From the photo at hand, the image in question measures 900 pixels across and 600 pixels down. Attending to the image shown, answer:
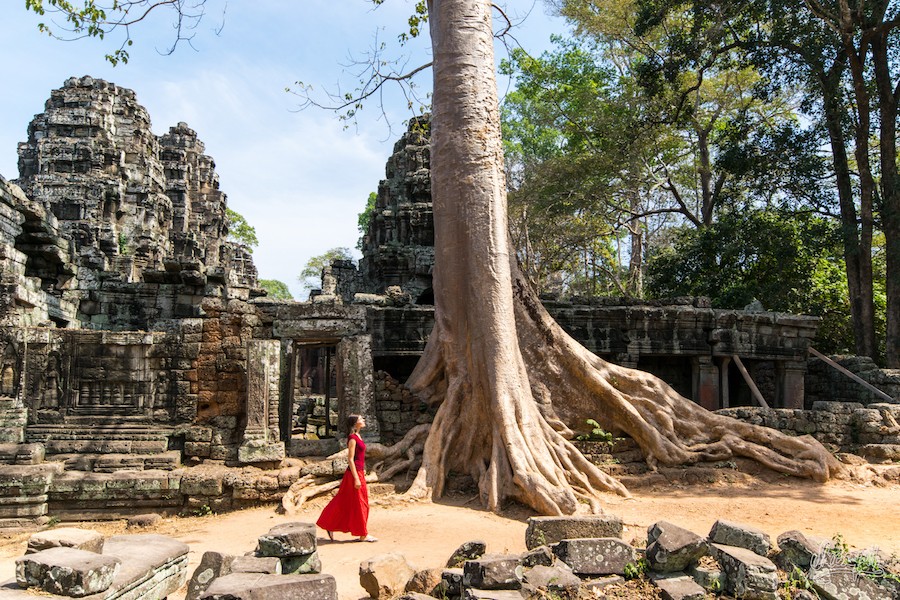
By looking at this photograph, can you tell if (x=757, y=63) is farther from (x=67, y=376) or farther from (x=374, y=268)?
(x=67, y=376)

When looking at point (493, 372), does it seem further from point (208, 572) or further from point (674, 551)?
point (208, 572)

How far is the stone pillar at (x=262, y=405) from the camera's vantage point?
7.50 m

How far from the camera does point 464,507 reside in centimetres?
688

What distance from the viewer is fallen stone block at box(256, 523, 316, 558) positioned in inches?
168

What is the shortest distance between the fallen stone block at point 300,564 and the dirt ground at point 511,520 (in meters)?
0.41

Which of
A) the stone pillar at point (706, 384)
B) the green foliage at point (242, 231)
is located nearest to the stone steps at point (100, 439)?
the stone pillar at point (706, 384)

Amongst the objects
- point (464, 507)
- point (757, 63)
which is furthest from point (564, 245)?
point (464, 507)

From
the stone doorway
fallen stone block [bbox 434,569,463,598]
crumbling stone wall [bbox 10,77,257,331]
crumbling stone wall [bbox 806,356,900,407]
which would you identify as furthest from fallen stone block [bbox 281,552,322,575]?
crumbling stone wall [bbox 806,356,900,407]

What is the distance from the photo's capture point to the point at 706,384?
11945 millimetres

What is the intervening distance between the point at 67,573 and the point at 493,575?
2.16 m

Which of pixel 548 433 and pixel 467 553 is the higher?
pixel 548 433

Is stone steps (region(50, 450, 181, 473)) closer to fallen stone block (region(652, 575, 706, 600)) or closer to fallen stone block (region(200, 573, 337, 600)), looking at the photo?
fallen stone block (region(200, 573, 337, 600))

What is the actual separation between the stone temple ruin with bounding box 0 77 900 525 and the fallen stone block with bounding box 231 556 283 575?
3.07m

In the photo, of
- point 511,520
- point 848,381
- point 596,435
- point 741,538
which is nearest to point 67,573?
point 741,538
